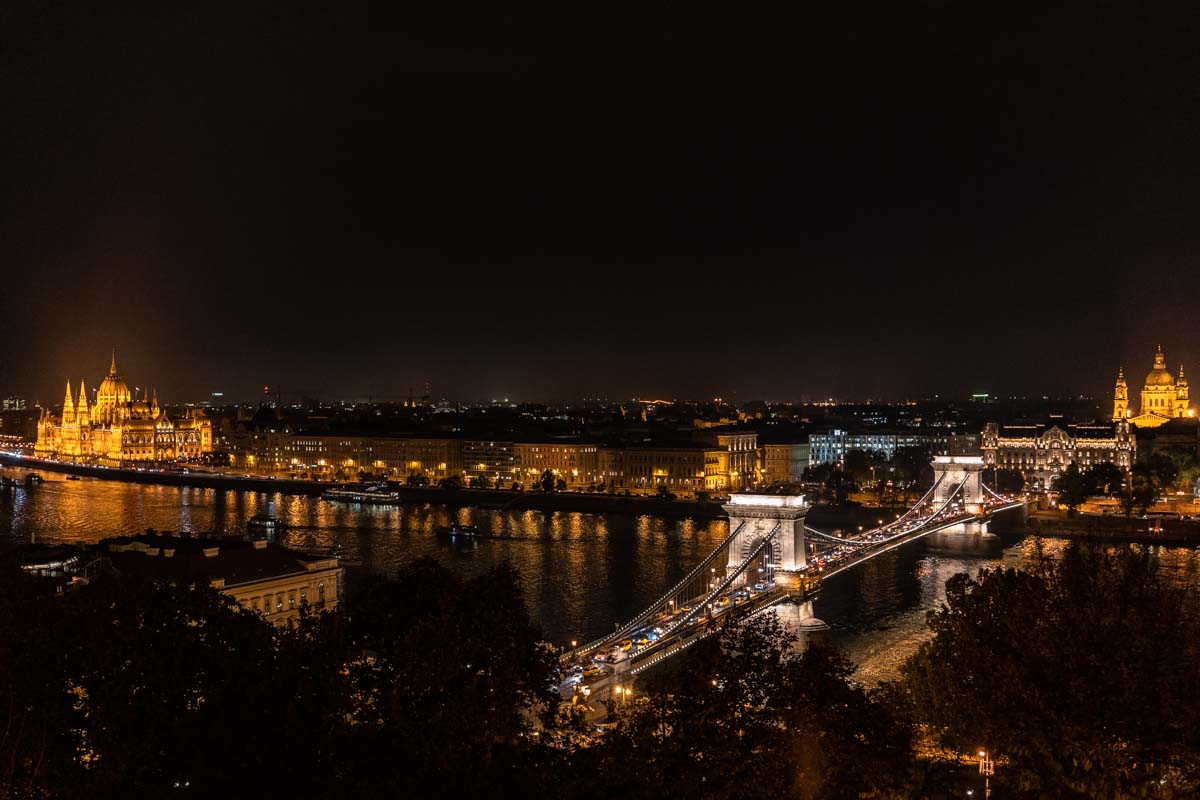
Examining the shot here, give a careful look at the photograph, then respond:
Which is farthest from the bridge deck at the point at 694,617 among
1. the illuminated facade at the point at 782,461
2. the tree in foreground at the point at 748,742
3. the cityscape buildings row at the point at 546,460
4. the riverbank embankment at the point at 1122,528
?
the illuminated facade at the point at 782,461

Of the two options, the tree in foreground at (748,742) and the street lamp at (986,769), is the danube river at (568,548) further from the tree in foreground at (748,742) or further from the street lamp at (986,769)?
the tree in foreground at (748,742)

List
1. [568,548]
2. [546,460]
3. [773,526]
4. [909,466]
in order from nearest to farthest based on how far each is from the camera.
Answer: [773,526] → [568,548] → [909,466] → [546,460]

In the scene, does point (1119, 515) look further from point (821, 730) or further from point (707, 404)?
point (707, 404)

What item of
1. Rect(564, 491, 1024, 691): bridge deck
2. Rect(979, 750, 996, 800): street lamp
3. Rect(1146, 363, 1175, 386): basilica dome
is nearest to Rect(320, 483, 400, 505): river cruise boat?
Rect(564, 491, 1024, 691): bridge deck

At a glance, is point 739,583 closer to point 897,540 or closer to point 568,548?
point 897,540

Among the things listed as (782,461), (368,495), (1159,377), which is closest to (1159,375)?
(1159,377)

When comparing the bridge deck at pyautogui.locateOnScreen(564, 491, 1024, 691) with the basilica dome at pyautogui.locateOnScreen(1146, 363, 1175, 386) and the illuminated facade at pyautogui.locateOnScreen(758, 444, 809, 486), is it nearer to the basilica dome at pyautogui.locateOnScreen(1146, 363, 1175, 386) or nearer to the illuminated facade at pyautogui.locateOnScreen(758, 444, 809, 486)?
the illuminated facade at pyautogui.locateOnScreen(758, 444, 809, 486)
